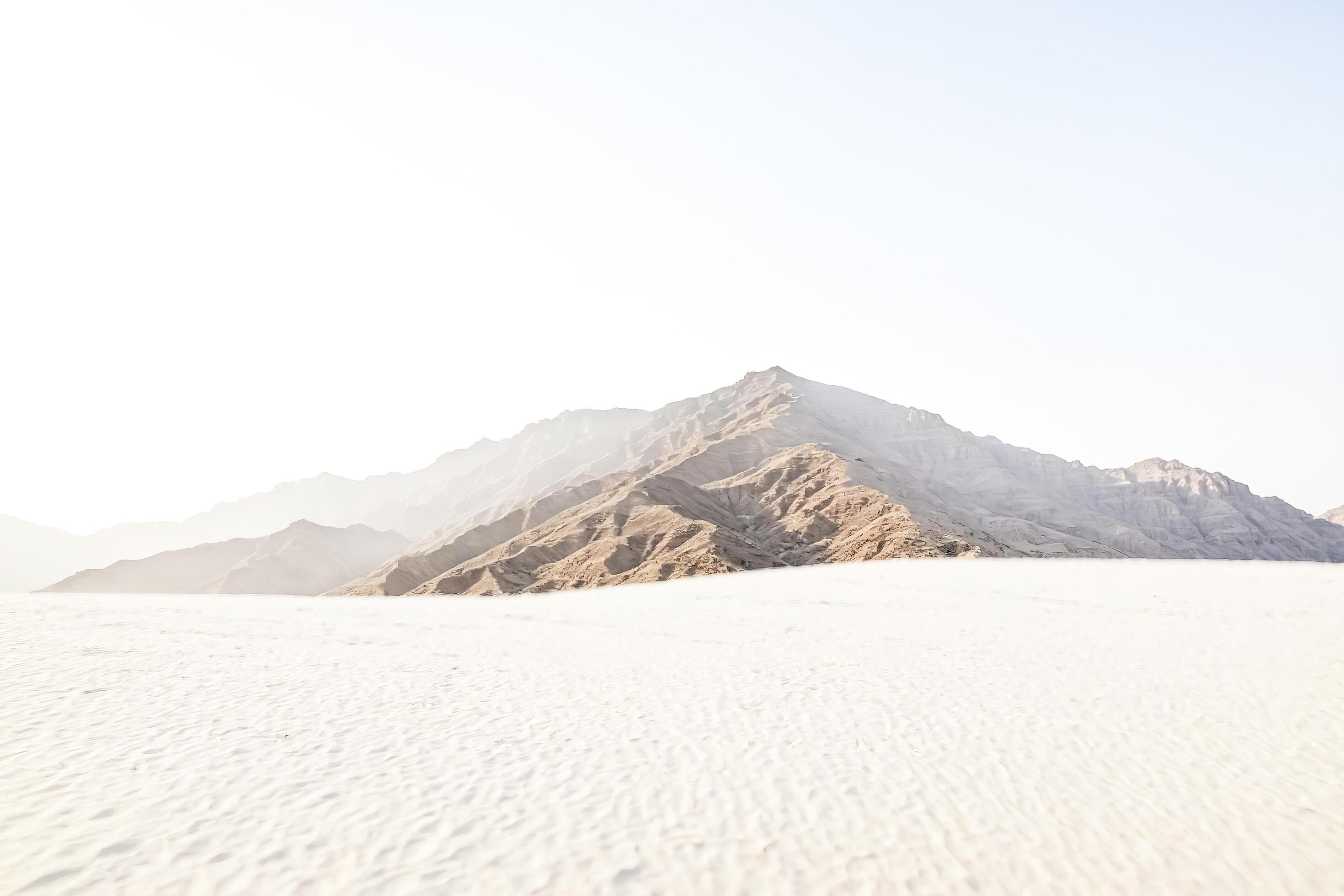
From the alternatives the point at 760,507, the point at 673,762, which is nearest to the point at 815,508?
the point at 760,507

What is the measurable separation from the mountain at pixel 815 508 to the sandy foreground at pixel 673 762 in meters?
30.1

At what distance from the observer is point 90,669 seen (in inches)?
425

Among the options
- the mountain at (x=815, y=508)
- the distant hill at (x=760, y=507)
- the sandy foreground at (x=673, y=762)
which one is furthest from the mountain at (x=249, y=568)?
the sandy foreground at (x=673, y=762)

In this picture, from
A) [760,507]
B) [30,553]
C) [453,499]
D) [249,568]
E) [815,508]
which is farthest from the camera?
[30,553]

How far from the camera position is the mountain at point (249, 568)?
87.7 metres

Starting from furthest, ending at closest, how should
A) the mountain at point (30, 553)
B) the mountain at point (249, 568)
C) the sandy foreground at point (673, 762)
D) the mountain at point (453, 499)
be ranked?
the mountain at point (30, 553), the mountain at point (453, 499), the mountain at point (249, 568), the sandy foreground at point (673, 762)

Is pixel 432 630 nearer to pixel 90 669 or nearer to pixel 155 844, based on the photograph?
pixel 90 669

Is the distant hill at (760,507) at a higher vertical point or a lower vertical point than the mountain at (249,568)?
higher

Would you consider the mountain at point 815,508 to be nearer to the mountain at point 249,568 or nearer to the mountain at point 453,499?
the mountain at point 453,499

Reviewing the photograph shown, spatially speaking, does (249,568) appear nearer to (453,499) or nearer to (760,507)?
(760,507)

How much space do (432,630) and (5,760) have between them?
10.1m

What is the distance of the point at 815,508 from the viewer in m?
58.5

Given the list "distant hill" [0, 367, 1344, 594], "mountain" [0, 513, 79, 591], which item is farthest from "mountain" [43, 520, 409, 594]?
"mountain" [0, 513, 79, 591]

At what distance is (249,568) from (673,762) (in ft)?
340
